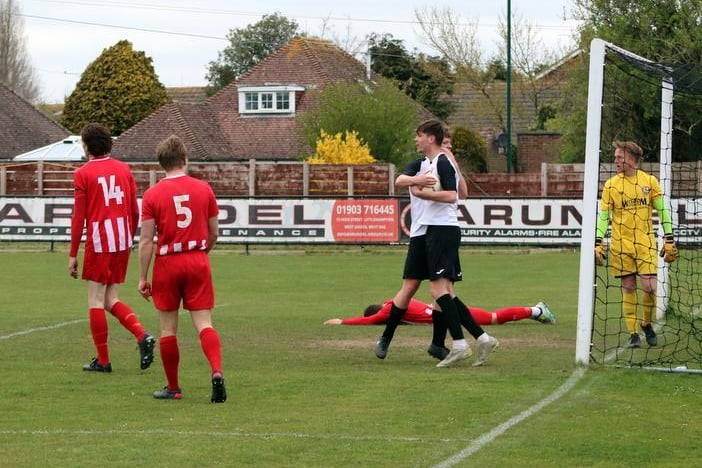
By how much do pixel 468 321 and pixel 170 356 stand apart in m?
3.11

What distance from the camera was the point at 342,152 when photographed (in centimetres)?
4278

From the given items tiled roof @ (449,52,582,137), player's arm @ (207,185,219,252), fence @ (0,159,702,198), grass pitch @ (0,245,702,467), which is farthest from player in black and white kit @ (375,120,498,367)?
tiled roof @ (449,52,582,137)

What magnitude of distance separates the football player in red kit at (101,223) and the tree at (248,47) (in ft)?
224

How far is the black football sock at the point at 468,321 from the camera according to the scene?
11.5m

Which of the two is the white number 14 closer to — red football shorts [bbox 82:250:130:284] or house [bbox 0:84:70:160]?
red football shorts [bbox 82:250:130:284]

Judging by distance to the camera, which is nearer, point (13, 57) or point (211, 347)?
point (211, 347)

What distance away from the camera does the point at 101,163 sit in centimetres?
1102

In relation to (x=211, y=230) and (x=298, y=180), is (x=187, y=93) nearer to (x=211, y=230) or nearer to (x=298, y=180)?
(x=298, y=180)

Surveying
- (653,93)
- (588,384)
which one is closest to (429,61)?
(653,93)

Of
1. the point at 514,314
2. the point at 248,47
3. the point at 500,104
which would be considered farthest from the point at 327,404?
the point at 248,47

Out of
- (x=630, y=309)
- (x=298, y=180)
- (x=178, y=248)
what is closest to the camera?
(x=178, y=248)

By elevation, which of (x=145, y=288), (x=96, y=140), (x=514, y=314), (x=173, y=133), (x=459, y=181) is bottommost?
(x=514, y=314)

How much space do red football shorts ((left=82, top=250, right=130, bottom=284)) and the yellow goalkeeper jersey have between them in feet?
15.6

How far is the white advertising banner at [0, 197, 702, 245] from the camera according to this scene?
3122 centimetres
